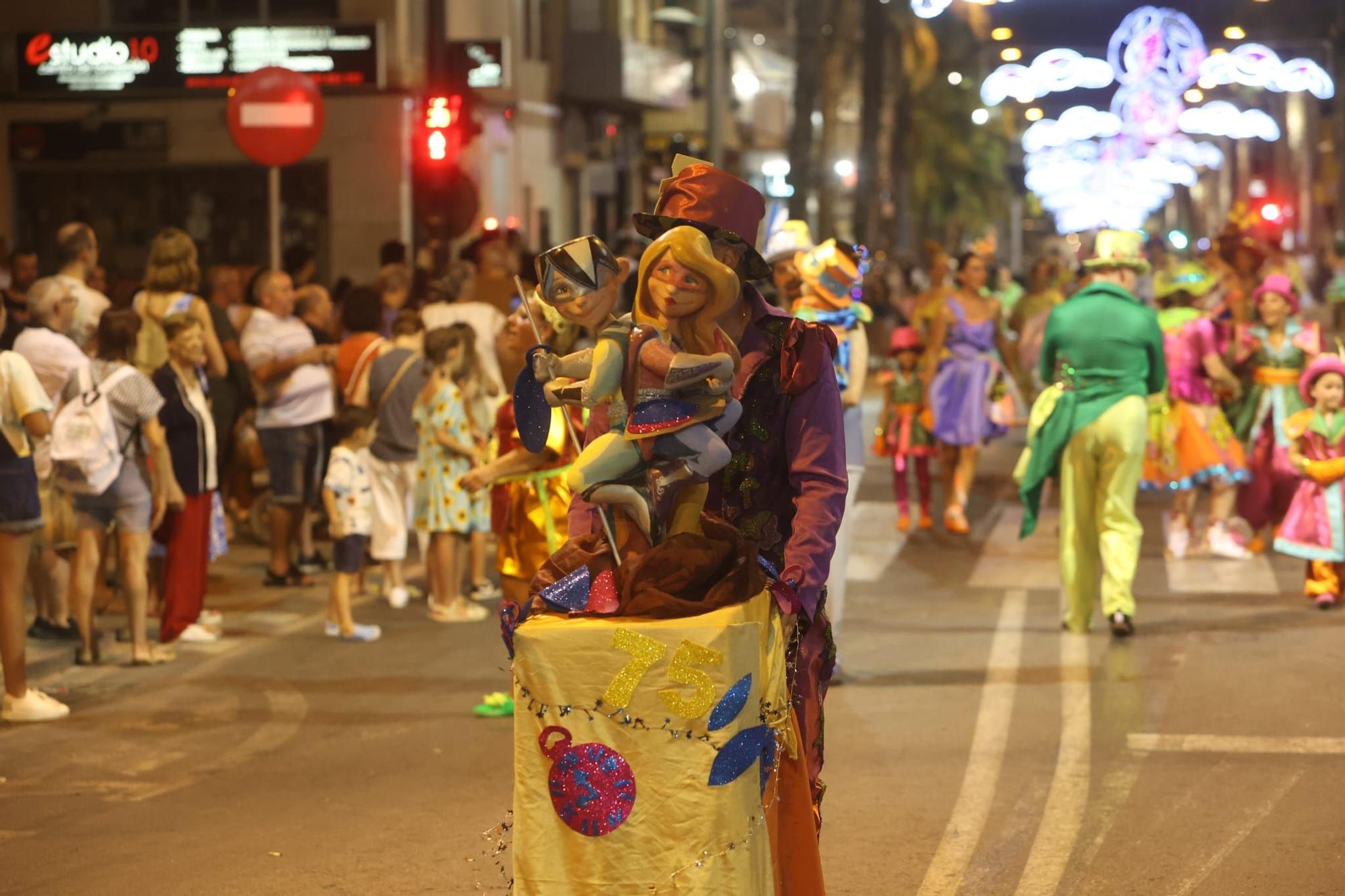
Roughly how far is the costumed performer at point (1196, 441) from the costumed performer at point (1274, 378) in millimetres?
208

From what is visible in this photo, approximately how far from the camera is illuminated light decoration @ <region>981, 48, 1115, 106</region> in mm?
40938

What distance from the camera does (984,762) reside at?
7.75 meters

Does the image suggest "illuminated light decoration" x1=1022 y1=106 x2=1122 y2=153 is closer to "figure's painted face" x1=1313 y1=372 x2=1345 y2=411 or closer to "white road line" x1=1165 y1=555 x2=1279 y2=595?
"white road line" x1=1165 y1=555 x2=1279 y2=595

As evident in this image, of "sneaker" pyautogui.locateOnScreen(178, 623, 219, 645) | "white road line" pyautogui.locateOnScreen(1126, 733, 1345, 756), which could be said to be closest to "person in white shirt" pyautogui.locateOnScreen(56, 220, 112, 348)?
"sneaker" pyautogui.locateOnScreen(178, 623, 219, 645)

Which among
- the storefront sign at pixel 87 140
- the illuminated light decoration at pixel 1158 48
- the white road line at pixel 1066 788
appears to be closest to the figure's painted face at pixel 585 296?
the white road line at pixel 1066 788

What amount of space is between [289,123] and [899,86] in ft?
89.4

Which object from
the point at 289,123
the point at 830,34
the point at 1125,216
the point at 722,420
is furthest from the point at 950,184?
the point at 722,420

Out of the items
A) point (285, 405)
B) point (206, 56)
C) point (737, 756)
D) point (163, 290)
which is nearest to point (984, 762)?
point (737, 756)

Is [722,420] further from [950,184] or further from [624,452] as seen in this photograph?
[950,184]

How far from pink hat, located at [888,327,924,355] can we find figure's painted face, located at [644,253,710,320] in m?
10.8

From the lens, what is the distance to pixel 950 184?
54.8 m

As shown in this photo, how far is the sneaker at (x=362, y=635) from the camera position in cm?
1088

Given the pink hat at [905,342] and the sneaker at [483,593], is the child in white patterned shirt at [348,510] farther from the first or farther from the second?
the pink hat at [905,342]

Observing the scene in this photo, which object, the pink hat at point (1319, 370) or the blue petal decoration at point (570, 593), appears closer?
the blue petal decoration at point (570, 593)
